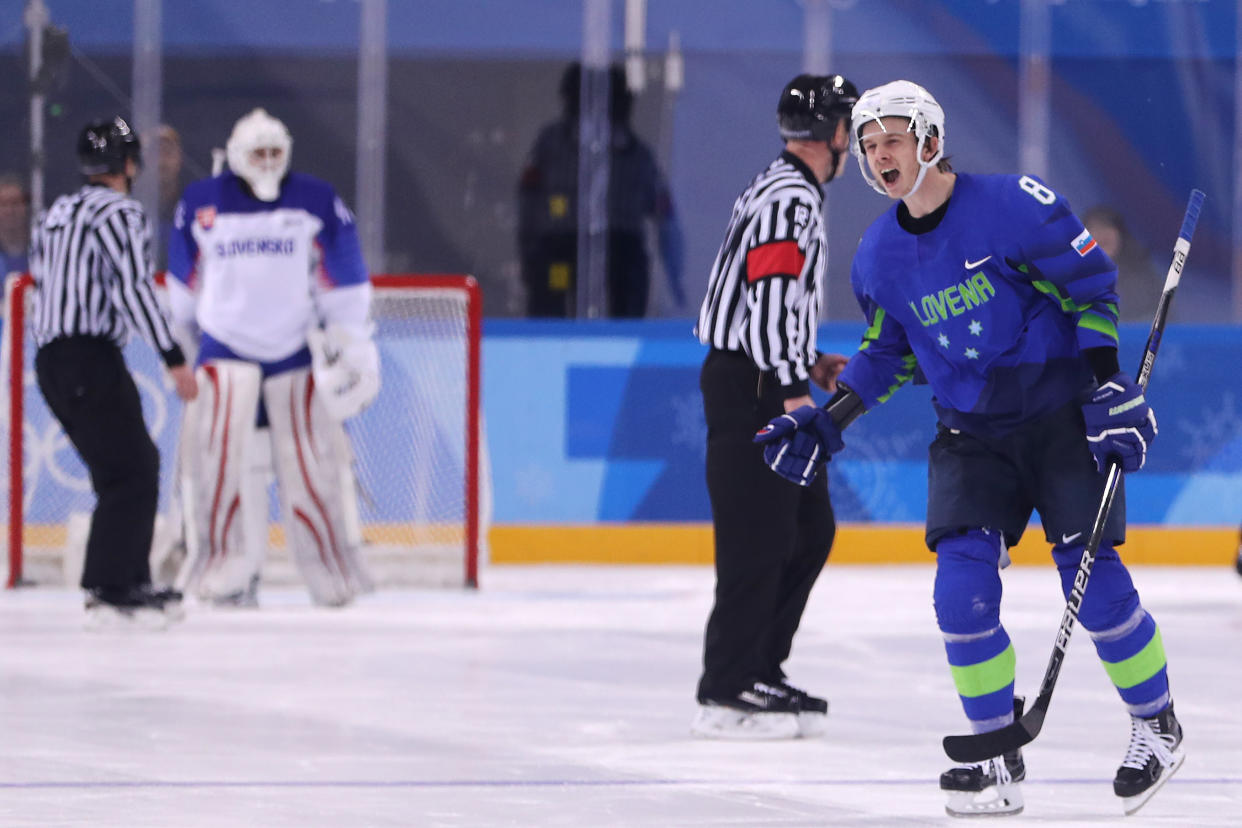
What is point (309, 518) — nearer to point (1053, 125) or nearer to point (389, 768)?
point (389, 768)

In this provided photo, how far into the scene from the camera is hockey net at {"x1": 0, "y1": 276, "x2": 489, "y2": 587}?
23.1ft

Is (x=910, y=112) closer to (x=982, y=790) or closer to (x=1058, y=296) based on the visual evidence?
(x=1058, y=296)

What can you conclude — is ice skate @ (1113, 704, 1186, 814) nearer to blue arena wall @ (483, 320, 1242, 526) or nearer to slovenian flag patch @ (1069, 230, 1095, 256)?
slovenian flag patch @ (1069, 230, 1095, 256)

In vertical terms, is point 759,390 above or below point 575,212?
below

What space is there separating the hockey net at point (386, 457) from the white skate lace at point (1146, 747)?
12.4 feet

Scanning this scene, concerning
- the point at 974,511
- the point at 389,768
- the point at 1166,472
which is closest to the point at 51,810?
the point at 389,768

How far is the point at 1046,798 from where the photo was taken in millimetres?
3604

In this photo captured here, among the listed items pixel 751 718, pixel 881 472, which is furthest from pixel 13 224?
pixel 751 718

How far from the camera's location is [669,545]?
322 inches

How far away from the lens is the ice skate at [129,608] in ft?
20.0

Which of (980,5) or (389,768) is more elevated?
(980,5)

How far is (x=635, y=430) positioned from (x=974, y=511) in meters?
4.79

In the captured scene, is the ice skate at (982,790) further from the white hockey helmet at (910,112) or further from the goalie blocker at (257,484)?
the goalie blocker at (257,484)

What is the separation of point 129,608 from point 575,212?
2.83 meters
